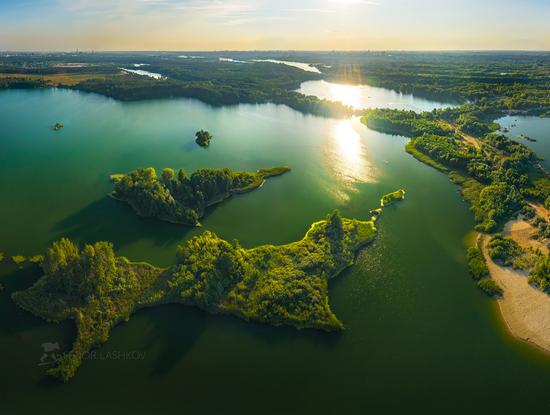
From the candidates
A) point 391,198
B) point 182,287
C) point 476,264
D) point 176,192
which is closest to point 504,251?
point 476,264

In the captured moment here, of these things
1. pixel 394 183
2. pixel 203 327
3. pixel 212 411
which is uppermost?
pixel 394 183

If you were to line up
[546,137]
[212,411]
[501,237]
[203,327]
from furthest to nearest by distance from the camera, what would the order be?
1. [546,137]
2. [501,237]
3. [203,327]
4. [212,411]

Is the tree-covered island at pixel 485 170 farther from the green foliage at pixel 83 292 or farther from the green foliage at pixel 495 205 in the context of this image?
the green foliage at pixel 83 292

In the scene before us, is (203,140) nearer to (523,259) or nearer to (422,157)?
(422,157)

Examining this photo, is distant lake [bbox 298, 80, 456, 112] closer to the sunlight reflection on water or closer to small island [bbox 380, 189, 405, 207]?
the sunlight reflection on water

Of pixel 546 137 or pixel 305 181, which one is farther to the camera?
pixel 546 137

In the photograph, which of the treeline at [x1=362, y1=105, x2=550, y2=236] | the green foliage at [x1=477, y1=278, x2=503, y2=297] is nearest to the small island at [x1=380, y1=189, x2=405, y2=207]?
the treeline at [x1=362, y1=105, x2=550, y2=236]

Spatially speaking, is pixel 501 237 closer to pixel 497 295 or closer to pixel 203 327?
pixel 497 295

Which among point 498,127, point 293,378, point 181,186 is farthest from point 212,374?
point 498,127
